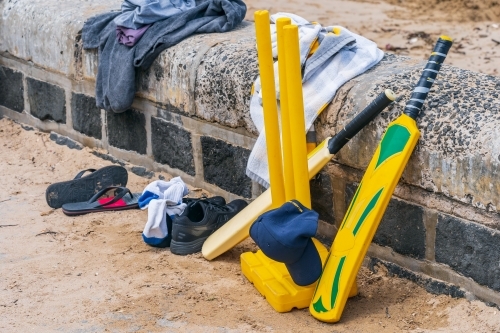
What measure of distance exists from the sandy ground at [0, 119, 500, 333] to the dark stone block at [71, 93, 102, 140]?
0.72 metres

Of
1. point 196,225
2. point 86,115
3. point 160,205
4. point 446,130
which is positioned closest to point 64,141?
point 86,115

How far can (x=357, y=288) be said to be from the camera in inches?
115

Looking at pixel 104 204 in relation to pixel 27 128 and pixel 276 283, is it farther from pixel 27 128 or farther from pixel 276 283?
pixel 27 128

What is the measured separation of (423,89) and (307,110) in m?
0.49

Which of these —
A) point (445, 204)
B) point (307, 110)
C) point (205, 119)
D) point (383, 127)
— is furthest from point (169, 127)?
point (445, 204)

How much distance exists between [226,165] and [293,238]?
41.0 inches

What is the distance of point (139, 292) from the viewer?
9.78 feet

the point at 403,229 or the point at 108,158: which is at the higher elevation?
the point at 403,229

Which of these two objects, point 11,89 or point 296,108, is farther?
point 11,89

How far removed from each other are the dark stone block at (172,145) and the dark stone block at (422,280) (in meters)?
1.12

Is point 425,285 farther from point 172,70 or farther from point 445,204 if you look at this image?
point 172,70

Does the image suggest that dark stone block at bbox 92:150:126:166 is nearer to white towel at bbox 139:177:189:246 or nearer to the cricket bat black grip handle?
white towel at bbox 139:177:189:246

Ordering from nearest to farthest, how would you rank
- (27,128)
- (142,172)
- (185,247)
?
(185,247) → (142,172) → (27,128)

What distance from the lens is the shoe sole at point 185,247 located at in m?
3.31
